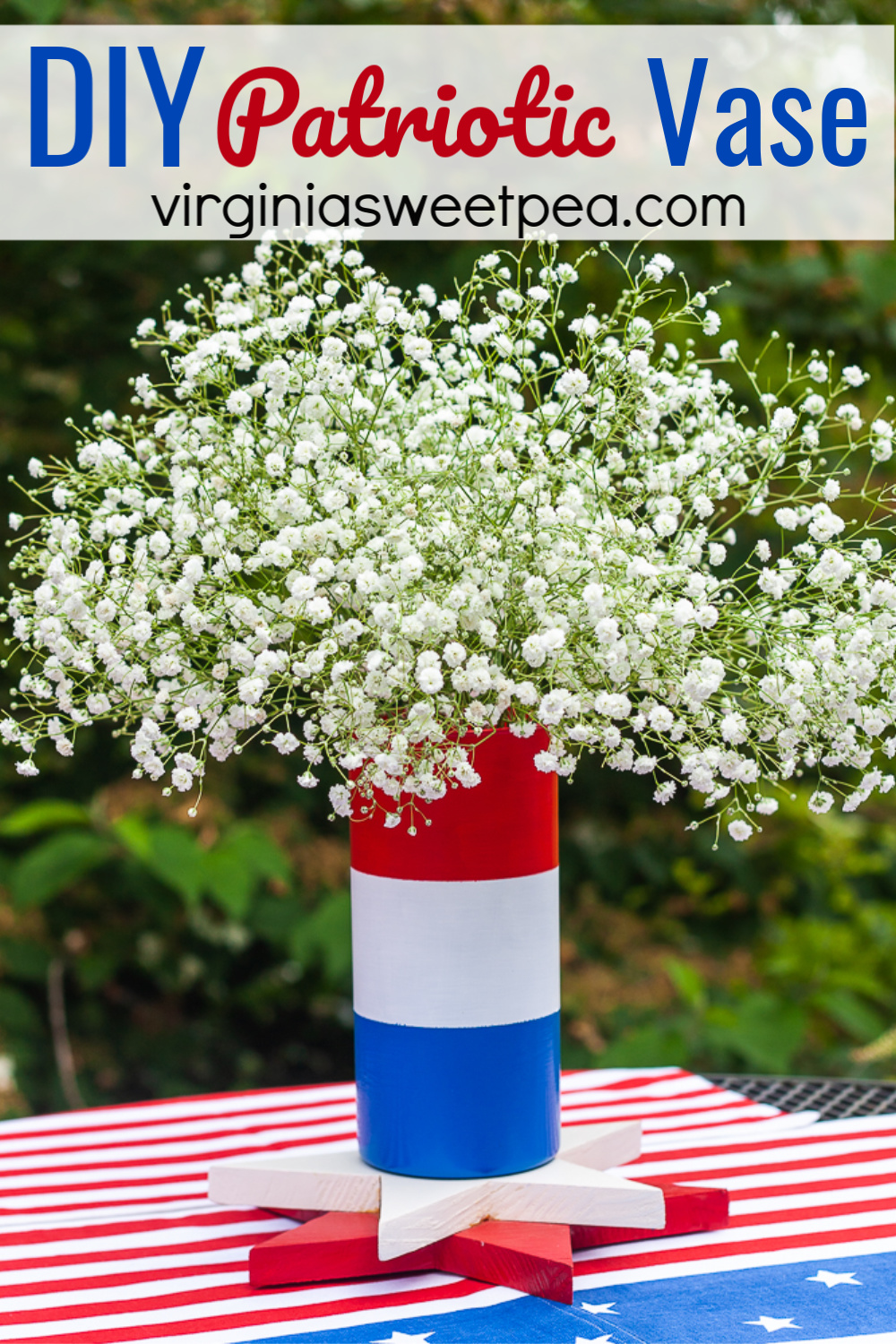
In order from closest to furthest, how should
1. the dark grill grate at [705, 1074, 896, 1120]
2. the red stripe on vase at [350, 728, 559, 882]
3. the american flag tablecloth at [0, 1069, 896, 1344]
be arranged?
the american flag tablecloth at [0, 1069, 896, 1344]
the red stripe on vase at [350, 728, 559, 882]
the dark grill grate at [705, 1074, 896, 1120]

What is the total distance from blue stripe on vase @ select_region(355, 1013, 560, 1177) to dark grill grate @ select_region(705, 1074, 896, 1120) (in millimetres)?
595

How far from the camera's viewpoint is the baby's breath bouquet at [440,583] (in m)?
1.05

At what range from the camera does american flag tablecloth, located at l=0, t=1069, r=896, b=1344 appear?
Answer: 105 cm

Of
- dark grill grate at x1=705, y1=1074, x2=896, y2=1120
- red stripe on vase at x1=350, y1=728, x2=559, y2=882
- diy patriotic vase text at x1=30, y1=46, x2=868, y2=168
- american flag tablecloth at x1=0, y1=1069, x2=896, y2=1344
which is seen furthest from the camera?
diy patriotic vase text at x1=30, y1=46, x2=868, y2=168

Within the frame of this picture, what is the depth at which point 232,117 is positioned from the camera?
107 inches

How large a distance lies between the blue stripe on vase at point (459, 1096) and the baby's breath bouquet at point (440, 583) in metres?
0.21

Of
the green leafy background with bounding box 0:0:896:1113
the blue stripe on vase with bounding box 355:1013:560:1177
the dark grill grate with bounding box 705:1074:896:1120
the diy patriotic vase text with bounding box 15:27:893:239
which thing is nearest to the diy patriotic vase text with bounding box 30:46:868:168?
the diy patriotic vase text with bounding box 15:27:893:239

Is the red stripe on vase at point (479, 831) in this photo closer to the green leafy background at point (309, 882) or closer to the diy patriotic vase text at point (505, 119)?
the green leafy background at point (309, 882)

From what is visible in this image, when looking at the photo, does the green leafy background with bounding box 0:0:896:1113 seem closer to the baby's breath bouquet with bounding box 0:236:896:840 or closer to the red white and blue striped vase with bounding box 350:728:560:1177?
the red white and blue striped vase with bounding box 350:728:560:1177

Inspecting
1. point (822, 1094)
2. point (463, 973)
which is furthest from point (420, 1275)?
point (822, 1094)

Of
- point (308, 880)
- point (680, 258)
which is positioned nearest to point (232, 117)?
point (680, 258)

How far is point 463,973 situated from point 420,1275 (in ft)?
0.85

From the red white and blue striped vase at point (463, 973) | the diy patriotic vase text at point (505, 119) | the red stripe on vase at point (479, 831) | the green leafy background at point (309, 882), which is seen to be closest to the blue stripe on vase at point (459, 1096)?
the red white and blue striped vase at point (463, 973)

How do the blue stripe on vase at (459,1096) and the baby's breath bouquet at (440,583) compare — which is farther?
the blue stripe on vase at (459,1096)
